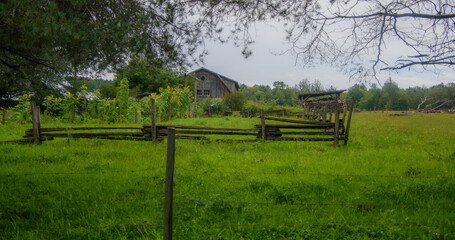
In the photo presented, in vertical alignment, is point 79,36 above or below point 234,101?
below

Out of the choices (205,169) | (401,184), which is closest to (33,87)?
(205,169)

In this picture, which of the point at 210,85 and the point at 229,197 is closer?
the point at 229,197

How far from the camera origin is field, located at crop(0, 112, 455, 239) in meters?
3.43

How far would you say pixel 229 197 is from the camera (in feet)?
14.3

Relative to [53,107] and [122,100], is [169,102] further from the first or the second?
[53,107]

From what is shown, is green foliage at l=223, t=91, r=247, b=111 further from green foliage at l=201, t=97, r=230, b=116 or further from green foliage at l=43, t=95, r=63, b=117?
green foliage at l=43, t=95, r=63, b=117

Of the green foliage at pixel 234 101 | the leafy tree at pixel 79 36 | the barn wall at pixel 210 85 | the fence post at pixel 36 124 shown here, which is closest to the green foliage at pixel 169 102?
the fence post at pixel 36 124

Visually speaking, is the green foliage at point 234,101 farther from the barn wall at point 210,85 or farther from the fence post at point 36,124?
the fence post at point 36,124

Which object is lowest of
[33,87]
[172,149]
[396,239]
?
[396,239]

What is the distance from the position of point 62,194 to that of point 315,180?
4.49 m

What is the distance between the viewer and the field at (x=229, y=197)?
3432 mm

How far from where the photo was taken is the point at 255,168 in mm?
6129

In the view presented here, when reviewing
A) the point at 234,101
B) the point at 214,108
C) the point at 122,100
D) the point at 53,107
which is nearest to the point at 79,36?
the point at 122,100

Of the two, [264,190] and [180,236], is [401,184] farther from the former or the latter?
[180,236]
